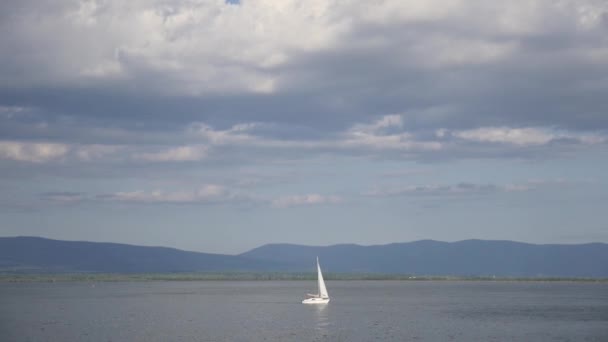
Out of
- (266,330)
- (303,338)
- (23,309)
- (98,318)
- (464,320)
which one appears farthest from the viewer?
(23,309)

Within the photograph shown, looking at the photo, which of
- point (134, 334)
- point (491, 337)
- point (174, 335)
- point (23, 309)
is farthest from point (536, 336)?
point (23, 309)

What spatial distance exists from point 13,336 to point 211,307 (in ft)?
177

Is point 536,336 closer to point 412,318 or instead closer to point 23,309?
point 412,318

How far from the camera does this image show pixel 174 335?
262ft

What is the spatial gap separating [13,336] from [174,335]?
18.0 meters

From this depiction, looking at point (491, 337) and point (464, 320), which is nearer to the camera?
point (491, 337)

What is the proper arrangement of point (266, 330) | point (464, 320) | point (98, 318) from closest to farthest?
1. point (266, 330)
2. point (464, 320)
3. point (98, 318)

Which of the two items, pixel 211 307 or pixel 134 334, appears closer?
pixel 134 334

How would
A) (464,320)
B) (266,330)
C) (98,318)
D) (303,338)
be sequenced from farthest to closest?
(98,318), (464,320), (266,330), (303,338)

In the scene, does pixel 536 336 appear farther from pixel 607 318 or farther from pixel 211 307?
pixel 211 307

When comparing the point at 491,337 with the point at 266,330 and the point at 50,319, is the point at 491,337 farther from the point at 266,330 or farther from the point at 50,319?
the point at 50,319

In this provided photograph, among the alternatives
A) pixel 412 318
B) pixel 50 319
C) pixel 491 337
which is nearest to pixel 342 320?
pixel 412 318

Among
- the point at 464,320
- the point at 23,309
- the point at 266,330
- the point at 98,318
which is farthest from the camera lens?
the point at 23,309

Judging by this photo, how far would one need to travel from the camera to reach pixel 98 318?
344ft
